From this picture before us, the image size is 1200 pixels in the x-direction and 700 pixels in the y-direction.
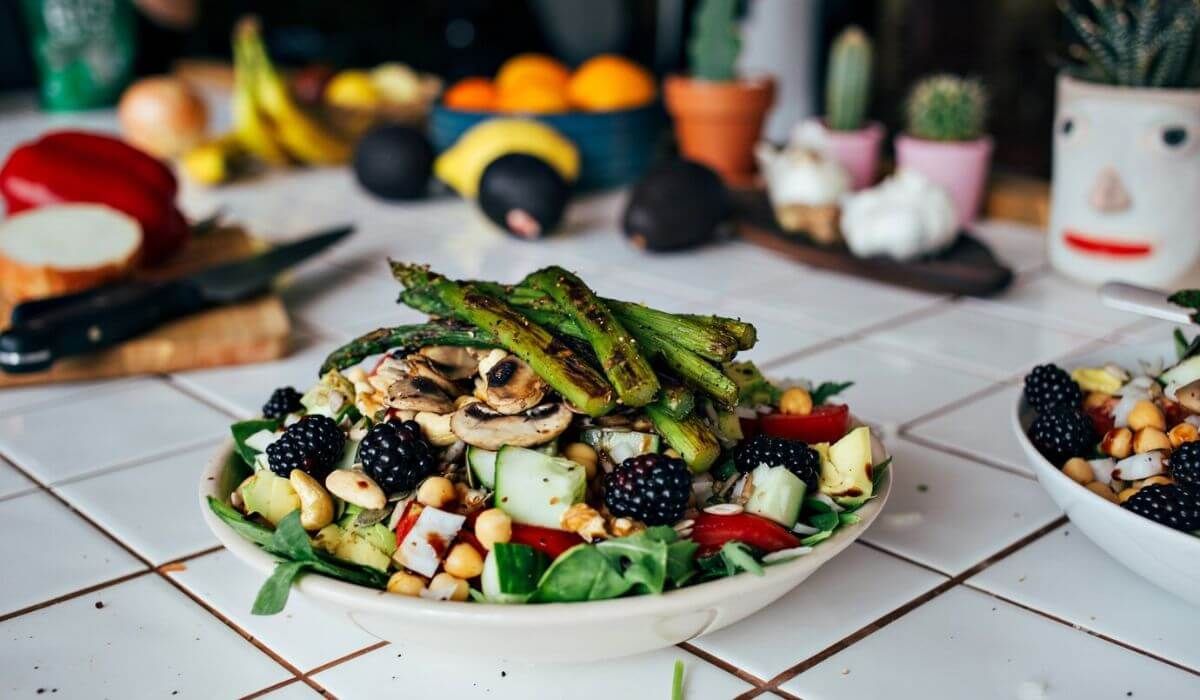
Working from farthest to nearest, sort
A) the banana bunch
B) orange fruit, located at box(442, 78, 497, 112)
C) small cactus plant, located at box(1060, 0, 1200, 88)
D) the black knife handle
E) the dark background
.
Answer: the dark background
the banana bunch
orange fruit, located at box(442, 78, 497, 112)
small cactus plant, located at box(1060, 0, 1200, 88)
the black knife handle

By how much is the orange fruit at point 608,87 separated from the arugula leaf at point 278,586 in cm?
140

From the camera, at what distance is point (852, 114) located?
1.80 metres

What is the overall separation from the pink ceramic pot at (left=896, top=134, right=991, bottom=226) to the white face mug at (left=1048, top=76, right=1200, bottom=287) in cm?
20

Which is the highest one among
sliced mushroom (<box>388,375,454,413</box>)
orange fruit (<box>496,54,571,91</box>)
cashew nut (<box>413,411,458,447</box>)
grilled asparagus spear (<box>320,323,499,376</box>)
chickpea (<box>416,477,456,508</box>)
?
orange fruit (<box>496,54,571,91</box>)

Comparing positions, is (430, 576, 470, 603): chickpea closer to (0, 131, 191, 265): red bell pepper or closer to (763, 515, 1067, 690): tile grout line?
(763, 515, 1067, 690): tile grout line

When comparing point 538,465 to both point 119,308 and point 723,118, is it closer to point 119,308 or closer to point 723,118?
point 119,308

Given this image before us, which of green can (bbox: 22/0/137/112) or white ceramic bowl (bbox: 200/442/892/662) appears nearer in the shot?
white ceramic bowl (bbox: 200/442/892/662)

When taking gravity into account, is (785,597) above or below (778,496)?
below

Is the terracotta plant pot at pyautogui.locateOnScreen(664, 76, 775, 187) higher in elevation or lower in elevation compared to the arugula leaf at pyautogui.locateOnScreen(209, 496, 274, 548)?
higher

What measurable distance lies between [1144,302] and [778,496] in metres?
0.38

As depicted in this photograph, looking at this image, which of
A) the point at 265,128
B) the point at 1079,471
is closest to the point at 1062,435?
the point at 1079,471

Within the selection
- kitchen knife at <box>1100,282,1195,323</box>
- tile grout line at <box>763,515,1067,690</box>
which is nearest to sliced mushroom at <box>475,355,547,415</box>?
tile grout line at <box>763,515,1067,690</box>

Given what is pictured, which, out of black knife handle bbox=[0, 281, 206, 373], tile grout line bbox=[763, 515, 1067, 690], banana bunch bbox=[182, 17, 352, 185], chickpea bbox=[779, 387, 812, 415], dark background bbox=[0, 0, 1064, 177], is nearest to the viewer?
tile grout line bbox=[763, 515, 1067, 690]

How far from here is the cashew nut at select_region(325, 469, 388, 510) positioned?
2.29 ft
